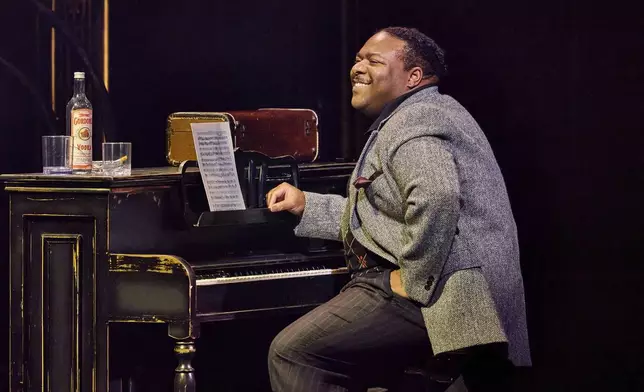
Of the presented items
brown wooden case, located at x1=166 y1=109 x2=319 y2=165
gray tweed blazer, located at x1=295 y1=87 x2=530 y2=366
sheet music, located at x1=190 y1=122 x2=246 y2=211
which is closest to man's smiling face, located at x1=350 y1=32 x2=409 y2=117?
gray tweed blazer, located at x1=295 y1=87 x2=530 y2=366

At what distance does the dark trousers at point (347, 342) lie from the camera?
11.6 feet

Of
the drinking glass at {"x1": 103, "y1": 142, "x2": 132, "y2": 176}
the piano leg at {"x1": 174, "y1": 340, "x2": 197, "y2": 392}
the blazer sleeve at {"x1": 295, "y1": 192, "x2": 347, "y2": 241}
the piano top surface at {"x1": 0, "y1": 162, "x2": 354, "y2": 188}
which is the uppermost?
the drinking glass at {"x1": 103, "y1": 142, "x2": 132, "y2": 176}

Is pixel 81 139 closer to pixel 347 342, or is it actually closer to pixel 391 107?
pixel 391 107

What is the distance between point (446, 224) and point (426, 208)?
8cm

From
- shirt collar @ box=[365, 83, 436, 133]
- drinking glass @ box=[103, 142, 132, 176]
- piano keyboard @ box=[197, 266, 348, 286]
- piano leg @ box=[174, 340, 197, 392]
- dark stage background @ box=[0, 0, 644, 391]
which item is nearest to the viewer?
shirt collar @ box=[365, 83, 436, 133]

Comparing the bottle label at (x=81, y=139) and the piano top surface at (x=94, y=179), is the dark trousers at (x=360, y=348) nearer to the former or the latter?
the piano top surface at (x=94, y=179)

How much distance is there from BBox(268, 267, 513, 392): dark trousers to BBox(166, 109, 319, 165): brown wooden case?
100cm

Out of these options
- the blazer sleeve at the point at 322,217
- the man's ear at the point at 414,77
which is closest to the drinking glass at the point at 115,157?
the blazer sleeve at the point at 322,217

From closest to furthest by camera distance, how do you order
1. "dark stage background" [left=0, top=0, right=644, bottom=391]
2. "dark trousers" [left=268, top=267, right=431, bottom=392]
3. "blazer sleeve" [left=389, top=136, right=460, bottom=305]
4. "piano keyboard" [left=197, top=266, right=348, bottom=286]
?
"blazer sleeve" [left=389, top=136, right=460, bottom=305]
"dark trousers" [left=268, top=267, right=431, bottom=392]
"piano keyboard" [left=197, top=266, right=348, bottom=286]
"dark stage background" [left=0, top=0, right=644, bottom=391]

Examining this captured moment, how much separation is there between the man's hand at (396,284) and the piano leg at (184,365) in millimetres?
710

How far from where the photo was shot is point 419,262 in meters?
3.41

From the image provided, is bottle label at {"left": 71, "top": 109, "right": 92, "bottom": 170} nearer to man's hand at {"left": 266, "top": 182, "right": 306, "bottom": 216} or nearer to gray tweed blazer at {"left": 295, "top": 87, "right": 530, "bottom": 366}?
man's hand at {"left": 266, "top": 182, "right": 306, "bottom": 216}

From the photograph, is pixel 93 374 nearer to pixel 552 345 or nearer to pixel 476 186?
pixel 476 186

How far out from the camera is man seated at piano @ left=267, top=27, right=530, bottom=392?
3412mm
